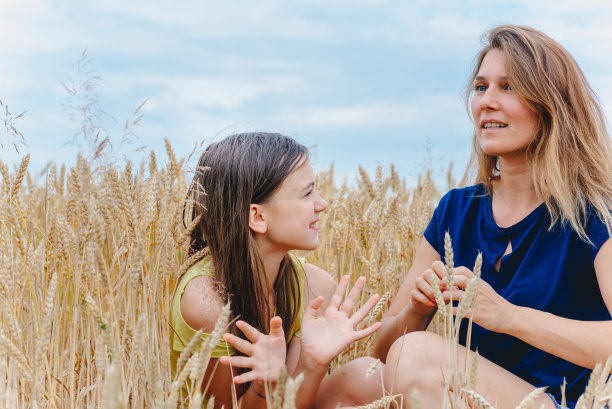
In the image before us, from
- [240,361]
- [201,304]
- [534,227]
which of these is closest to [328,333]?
[240,361]

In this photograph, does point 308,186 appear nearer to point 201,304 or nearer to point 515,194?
point 201,304

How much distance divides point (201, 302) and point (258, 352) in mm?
263

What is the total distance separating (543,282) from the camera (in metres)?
1.77

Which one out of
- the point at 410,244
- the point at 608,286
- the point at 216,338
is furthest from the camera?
the point at 410,244

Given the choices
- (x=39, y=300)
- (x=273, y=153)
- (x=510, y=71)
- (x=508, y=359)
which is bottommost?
(x=508, y=359)

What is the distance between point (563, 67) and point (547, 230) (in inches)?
19.4

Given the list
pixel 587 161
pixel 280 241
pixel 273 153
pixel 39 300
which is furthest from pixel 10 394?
pixel 587 161

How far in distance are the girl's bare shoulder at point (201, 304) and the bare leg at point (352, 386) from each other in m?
0.45

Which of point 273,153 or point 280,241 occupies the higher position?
point 273,153

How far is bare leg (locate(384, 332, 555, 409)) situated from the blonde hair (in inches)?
17.6

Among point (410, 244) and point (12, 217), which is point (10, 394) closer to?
point (12, 217)

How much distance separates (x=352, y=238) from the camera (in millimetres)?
2523

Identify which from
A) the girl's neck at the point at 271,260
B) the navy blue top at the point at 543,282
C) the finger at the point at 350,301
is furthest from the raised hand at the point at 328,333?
the navy blue top at the point at 543,282

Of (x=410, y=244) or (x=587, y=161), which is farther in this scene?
(x=410, y=244)
